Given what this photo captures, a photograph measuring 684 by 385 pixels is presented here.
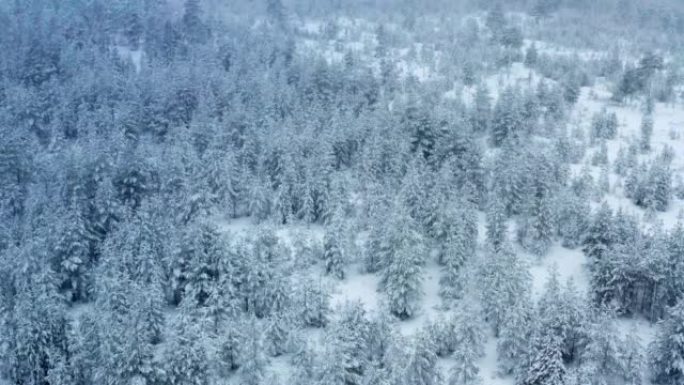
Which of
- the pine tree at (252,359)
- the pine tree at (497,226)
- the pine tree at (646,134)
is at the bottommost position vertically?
the pine tree at (252,359)

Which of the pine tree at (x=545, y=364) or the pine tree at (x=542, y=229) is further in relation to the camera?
the pine tree at (x=542, y=229)

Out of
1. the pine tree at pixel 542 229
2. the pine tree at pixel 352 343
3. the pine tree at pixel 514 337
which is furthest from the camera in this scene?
the pine tree at pixel 542 229

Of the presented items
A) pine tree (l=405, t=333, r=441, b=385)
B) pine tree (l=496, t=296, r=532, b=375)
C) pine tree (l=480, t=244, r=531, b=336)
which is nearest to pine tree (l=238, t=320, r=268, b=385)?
pine tree (l=405, t=333, r=441, b=385)

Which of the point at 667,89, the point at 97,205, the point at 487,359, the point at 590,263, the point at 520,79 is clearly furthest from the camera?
the point at 520,79

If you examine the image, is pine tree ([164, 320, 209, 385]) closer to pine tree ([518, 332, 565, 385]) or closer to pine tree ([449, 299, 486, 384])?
pine tree ([449, 299, 486, 384])

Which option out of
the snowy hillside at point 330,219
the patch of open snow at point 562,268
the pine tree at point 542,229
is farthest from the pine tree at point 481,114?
the patch of open snow at point 562,268

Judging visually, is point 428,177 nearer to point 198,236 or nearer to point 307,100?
point 198,236

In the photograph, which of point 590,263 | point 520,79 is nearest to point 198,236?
point 590,263

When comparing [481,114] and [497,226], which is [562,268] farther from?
[481,114]

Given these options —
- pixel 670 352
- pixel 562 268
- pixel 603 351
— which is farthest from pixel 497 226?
pixel 670 352

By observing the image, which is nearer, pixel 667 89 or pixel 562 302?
pixel 562 302

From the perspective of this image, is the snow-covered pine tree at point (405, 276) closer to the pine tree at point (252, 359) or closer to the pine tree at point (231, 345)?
the pine tree at point (252, 359)
